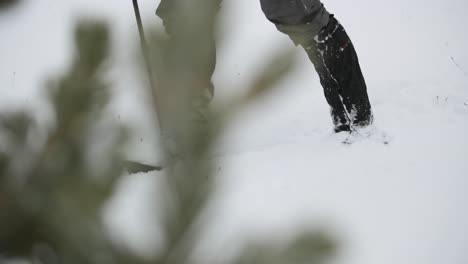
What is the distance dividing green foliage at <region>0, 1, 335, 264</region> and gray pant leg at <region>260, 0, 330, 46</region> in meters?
1.39

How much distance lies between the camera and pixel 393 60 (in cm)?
320

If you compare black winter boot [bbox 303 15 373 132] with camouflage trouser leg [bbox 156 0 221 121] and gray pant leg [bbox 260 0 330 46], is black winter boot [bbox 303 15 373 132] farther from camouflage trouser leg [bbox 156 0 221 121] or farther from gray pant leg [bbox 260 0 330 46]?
camouflage trouser leg [bbox 156 0 221 121]

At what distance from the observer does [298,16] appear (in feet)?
5.68

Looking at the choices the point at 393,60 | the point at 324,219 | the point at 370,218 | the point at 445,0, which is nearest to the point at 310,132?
the point at 370,218

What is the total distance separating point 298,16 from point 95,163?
58.5 inches

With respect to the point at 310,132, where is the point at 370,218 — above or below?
above

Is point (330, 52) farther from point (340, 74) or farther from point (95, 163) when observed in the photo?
point (95, 163)

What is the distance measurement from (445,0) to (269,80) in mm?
4231

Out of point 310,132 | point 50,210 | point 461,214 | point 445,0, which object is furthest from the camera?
point 445,0

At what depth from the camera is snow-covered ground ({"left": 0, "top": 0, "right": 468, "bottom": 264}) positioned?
439mm

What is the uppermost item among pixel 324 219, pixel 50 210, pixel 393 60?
pixel 50 210

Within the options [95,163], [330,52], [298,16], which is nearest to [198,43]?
[95,163]

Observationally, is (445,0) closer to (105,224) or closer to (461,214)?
(461,214)

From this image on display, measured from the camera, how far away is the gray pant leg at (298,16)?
67.5 inches
